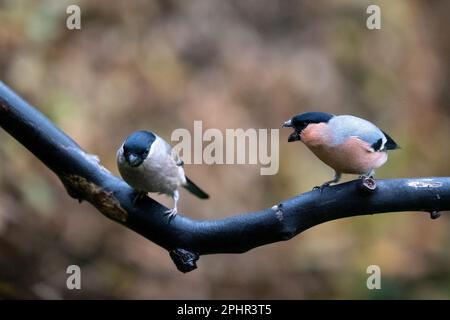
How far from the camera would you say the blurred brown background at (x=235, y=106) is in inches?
127

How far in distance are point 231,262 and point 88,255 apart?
779 mm

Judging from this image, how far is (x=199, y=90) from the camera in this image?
145 inches

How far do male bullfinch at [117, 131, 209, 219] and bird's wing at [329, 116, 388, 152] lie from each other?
1.27 ft

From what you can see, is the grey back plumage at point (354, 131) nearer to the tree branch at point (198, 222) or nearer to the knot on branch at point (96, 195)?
the tree branch at point (198, 222)

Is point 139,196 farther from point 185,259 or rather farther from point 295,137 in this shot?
point 295,137

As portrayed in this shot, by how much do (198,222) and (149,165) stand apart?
34 centimetres

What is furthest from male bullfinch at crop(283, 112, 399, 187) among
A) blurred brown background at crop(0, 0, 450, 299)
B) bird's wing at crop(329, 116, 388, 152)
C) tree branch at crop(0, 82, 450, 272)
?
blurred brown background at crop(0, 0, 450, 299)

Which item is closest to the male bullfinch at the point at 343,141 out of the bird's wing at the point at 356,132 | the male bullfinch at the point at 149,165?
the bird's wing at the point at 356,132

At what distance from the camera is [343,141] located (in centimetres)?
145

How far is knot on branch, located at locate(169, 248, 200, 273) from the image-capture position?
1.25 meters

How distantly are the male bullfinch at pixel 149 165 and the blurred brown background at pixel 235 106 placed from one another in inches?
54.2

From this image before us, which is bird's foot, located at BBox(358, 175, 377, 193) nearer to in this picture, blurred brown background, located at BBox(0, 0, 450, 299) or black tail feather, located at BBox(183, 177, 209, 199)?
black tail feather, located at BBox(183, 177, 209, 199)

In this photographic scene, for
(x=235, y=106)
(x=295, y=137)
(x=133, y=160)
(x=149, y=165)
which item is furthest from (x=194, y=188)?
(x=235, y=106)

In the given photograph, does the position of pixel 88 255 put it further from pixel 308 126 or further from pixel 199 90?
pixel 308 126
